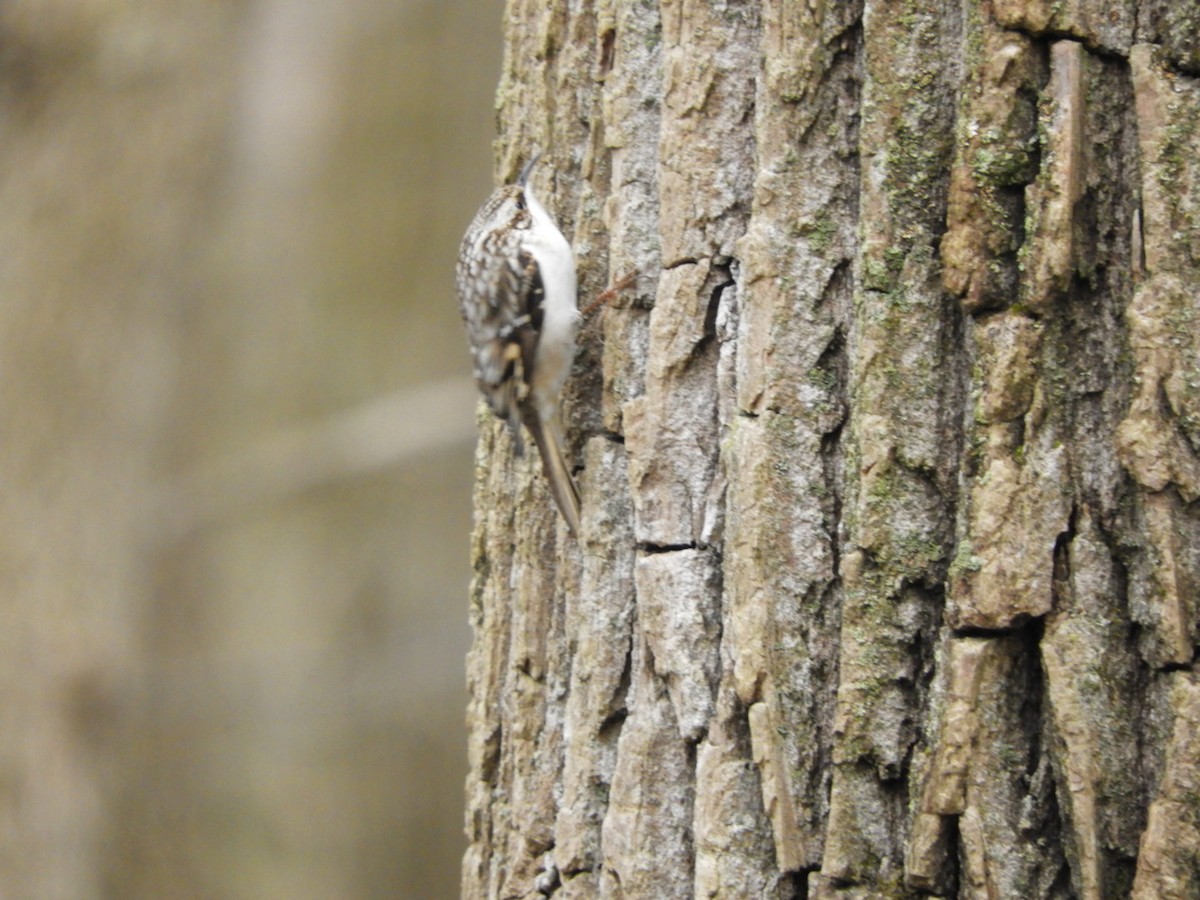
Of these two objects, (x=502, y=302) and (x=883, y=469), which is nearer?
(x=883, y=469)

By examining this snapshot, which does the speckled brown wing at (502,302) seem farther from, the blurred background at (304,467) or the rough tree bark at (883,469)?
the blurred background at (304,467)

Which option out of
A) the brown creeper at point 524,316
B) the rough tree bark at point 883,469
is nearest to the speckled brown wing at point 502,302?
the brown creeper at point 524,316

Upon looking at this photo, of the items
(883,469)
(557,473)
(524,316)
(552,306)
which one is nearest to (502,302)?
(524,316)

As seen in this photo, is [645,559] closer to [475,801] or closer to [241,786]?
[475,801]

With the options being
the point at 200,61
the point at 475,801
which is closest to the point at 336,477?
the point at 200,61

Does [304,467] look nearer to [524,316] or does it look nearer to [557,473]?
[524,316]
